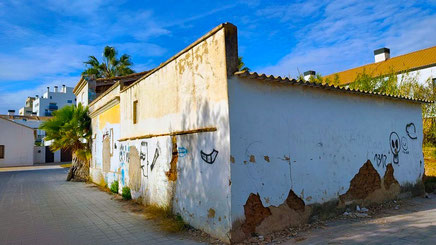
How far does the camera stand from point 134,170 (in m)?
9.64

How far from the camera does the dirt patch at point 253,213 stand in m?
5.32

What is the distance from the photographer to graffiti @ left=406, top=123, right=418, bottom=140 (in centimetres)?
954

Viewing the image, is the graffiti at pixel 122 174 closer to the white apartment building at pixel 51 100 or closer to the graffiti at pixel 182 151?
the graffiti at pixel 182 151

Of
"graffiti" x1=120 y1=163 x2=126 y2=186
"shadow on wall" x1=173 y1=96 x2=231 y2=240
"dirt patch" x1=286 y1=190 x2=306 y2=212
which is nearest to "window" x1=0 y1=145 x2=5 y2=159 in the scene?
"graffiti" x1=120 y1=163 x2=126 y2=186

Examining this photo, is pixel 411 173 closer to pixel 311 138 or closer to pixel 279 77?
pixel 311 138

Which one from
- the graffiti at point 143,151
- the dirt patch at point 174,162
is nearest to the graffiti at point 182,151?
the dirt patch at point 174,162

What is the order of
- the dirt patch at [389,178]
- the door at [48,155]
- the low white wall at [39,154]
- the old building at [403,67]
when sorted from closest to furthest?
1. the dirt patch at [389,178]
2. the old building at [403,67]
3. the low white wall at [39,154]
4. the door at [48,155]

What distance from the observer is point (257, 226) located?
546 centimetres

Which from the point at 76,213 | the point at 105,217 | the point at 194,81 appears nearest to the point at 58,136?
the point at 76,213

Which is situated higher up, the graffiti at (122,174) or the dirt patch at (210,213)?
the graffiti at (122,174)

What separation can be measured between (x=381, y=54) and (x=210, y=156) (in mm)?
26114

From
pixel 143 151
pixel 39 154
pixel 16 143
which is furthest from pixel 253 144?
pixel 39 154

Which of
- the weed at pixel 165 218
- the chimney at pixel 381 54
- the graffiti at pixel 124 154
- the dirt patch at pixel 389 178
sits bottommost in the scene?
the weed at pixel 165 218

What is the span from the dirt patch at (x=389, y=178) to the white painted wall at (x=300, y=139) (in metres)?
0.21
